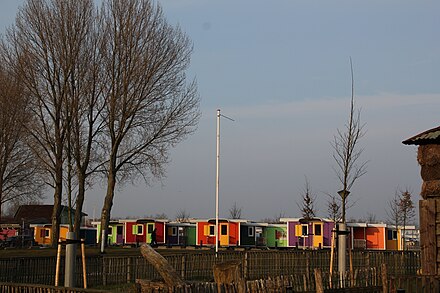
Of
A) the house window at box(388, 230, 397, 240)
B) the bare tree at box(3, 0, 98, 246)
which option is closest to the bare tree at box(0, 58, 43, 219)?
the bare tree at box(3, 0, 98, 246)

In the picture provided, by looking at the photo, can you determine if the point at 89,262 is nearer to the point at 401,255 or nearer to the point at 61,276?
the point at 61,276

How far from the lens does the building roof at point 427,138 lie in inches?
714

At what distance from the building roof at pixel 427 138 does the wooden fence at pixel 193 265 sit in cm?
378

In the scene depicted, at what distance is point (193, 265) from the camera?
2453 centimetres

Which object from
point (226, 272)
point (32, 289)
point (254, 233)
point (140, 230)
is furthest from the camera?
Result: point (140, 230)

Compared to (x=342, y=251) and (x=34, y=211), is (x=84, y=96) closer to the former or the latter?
(x=342, y=251)

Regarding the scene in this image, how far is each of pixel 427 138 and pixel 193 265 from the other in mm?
10037

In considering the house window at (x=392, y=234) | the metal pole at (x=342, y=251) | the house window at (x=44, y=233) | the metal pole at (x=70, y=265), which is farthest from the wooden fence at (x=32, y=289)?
the house window at (x=44, y=233)

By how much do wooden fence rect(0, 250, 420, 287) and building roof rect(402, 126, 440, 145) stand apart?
3785mm

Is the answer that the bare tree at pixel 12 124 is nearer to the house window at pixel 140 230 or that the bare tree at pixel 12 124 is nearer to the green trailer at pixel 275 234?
the house window at pixel 140 230

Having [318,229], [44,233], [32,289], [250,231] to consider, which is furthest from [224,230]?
[32,289]

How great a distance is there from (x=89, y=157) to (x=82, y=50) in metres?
6.62

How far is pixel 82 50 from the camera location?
Answer: 42.0 m

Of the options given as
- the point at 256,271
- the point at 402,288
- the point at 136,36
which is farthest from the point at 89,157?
the point at 402,288
